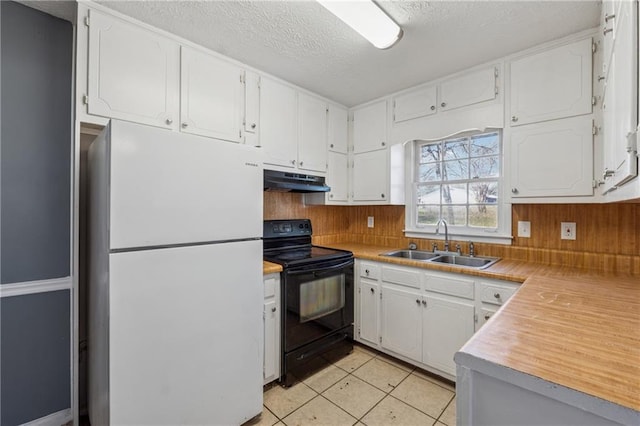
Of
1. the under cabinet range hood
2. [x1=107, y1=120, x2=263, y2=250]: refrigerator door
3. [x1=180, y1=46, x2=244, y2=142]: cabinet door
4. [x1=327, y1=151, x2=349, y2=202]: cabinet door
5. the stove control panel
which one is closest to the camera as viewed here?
[x1=107, y1=120, x2=263, y2=250]: refrigerator door

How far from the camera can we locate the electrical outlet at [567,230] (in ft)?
6.69

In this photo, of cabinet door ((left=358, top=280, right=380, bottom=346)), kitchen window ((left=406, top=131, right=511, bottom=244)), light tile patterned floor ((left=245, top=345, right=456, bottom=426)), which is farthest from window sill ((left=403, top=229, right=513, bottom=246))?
light tile patterned floor ((left=245, top=345, right=456, bottom=426))

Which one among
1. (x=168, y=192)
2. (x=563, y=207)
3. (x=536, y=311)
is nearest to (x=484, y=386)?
(x=536, y=311)

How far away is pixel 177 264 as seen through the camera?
1424 mm

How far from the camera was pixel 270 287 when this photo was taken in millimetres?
1994

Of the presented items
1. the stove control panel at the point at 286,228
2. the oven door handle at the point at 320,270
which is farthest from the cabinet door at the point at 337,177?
the oven door handle at the point at 320,270

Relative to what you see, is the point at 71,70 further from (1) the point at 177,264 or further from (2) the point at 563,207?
(2) the point at 563,207

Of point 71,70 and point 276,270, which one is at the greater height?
point 71,70

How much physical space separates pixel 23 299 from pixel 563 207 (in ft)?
11.4

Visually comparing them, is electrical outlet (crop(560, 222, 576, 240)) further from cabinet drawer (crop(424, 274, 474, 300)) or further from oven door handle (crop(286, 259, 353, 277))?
oven door handle (crop(286, 259, 353, 277))

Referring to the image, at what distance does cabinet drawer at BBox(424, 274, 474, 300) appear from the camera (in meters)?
1.97

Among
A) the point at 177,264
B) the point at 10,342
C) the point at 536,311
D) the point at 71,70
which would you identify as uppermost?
the point at 71,70

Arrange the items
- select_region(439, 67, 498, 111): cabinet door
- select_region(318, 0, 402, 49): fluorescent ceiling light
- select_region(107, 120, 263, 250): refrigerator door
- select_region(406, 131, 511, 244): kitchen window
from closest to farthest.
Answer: select_region(107, 120, 263, 250): refrigerator door < select_region(318, 0, 402, 49): fluorescent ceiling light < select_region(439, 67, 498, 111): cabinet door < select_region(406, 131, 511, 244): kitchen window

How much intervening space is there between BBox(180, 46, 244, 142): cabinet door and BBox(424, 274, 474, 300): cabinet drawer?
180 centimetres
